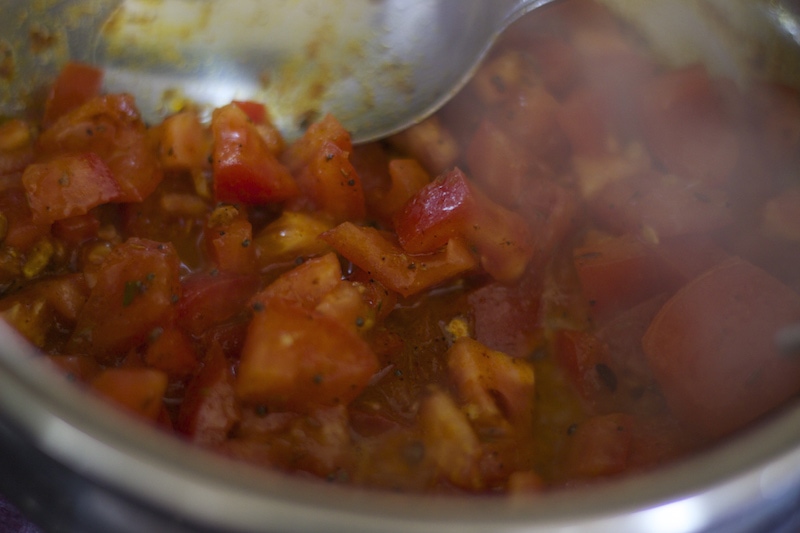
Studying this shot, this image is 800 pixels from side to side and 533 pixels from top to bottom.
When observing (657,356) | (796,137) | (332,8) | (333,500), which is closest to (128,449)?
(333,500)

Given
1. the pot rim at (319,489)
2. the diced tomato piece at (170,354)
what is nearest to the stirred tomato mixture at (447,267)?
the diced tomato piece at (170,354)

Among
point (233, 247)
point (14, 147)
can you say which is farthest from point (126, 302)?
point (14, 147)

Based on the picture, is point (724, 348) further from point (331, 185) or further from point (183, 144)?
point (183, 144)

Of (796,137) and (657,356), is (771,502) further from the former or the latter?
(796,137)

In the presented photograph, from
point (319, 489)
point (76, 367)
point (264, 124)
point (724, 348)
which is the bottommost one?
point (76, 367)

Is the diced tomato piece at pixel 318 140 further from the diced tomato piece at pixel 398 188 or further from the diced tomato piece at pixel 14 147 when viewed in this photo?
the diced tomato piece at pixel 14 147

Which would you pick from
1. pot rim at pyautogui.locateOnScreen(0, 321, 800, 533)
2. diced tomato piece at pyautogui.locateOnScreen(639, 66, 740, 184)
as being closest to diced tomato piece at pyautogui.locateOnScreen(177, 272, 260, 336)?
pot rim at pyautogui.locateOnScreen(0, 321, 800, 533)
